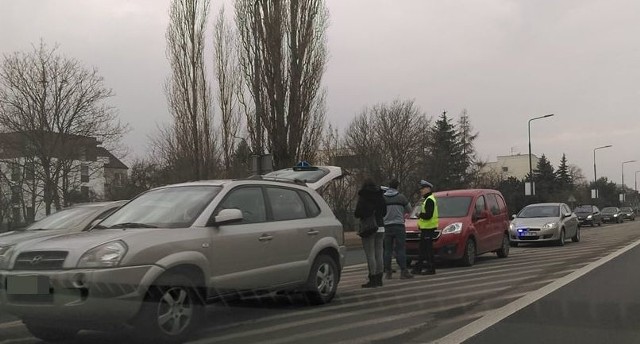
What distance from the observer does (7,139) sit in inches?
924

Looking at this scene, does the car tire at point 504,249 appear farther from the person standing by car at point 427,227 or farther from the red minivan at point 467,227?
the person standing by car at point 427,227

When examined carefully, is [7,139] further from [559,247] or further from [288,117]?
[559,247]

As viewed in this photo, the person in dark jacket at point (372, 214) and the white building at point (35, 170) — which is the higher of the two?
the white building at point (35, 170)

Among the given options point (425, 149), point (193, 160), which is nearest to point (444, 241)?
point (193, 160)

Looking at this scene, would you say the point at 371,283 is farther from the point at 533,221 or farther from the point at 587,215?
the point at 587,215

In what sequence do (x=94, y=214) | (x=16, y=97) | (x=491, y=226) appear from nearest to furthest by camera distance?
(x=94, y=214)
(x=491, y=226)
(x=16, y=97)

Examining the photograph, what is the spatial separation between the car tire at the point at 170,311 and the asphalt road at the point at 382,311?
0.29 meters

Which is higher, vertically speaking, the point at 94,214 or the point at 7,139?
the point at 7,139

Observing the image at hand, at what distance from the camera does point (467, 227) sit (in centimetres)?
1323

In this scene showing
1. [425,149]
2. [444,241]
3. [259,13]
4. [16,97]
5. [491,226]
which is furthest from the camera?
[425,149]

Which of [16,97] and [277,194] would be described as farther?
[16,97]

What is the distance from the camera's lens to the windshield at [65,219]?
378 inches

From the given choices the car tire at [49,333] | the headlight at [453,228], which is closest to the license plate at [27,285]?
the car tire at [49,333]

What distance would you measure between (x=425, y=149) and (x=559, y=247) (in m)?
23.4
